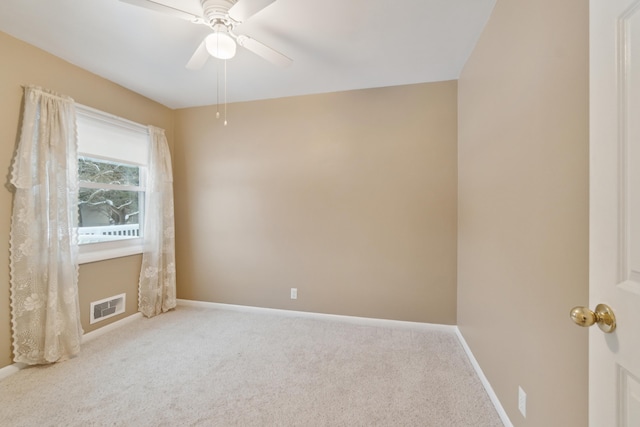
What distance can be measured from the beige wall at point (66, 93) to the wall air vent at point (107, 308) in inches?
1.9

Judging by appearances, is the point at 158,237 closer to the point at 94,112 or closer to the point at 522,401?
the point at 94,112

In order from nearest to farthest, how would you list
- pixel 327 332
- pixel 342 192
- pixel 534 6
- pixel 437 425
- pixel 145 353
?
pixel 534 6, pixel 437 425, pixel 145 353, pixel 327 332, pixel 342 192

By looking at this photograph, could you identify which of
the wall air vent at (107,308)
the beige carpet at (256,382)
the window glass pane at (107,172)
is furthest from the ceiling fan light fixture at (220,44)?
the wall air vent at (107,308)

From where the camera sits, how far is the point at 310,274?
9.86ft

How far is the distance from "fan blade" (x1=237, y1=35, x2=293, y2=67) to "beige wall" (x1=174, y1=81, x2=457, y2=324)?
113 cm

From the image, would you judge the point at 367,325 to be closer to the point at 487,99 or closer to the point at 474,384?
the point at 474,384

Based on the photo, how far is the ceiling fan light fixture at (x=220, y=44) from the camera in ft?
5.21

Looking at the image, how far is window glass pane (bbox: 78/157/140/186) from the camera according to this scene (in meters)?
2.53

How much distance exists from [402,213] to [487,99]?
126cm

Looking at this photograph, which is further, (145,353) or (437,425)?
(145,353)

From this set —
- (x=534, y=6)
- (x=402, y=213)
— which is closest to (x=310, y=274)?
(x=402, y=213)

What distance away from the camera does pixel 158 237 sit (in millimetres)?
3074

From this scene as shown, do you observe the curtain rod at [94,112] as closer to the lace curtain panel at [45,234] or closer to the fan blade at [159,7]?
the lace curtain panel at [45,234]

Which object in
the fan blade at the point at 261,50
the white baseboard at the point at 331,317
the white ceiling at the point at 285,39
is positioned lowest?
the white baseboard at the point at 331,317
